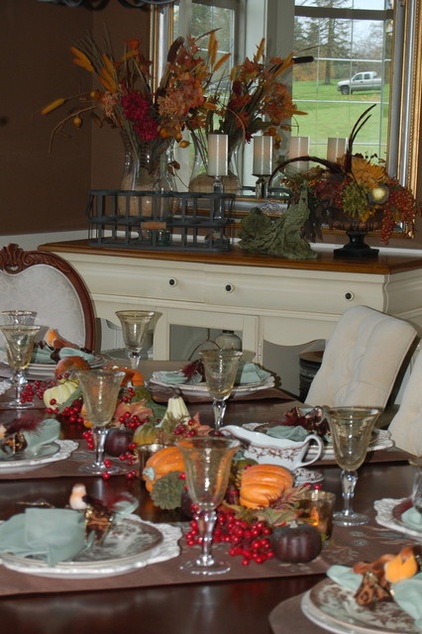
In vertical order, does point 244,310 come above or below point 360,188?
below

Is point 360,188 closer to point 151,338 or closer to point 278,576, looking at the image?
point 151,338

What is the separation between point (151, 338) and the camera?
3.79m

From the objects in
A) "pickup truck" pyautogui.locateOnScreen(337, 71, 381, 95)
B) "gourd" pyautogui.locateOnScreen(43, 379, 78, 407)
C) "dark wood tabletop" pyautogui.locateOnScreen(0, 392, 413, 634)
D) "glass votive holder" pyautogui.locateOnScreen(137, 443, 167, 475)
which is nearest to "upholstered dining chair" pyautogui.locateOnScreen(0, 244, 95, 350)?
"gourd" pyautogui.locateOnScreen(43, 379, 78, 407)

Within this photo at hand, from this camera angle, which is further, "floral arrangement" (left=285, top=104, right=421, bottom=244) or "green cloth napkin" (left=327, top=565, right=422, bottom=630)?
"floral arrangement" (left=285, top=104, right=421, bottom=244)

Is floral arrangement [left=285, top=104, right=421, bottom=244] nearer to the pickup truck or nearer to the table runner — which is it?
the pickup truck

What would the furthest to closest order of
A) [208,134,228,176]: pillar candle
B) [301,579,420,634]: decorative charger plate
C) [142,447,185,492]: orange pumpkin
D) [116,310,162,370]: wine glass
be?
1. [208,134,228,176]: pillar candle
2. [116,310,162,370]: wine glass
3. [142,447,185,492]: orange pumpkin
4. [301,579,420,634]: decorative charger plate

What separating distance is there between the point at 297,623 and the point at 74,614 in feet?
0.70

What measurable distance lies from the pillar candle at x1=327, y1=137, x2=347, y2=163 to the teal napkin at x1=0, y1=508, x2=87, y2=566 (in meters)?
2.58

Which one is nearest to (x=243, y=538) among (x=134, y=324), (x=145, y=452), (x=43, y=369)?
(x=145, y=452)

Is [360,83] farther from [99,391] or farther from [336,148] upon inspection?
[99,391]

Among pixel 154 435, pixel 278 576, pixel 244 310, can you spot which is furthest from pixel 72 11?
pixel 278 576

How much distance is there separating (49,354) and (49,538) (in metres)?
1.29

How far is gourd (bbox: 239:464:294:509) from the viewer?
1257 millimetres

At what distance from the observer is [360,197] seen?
314cm
